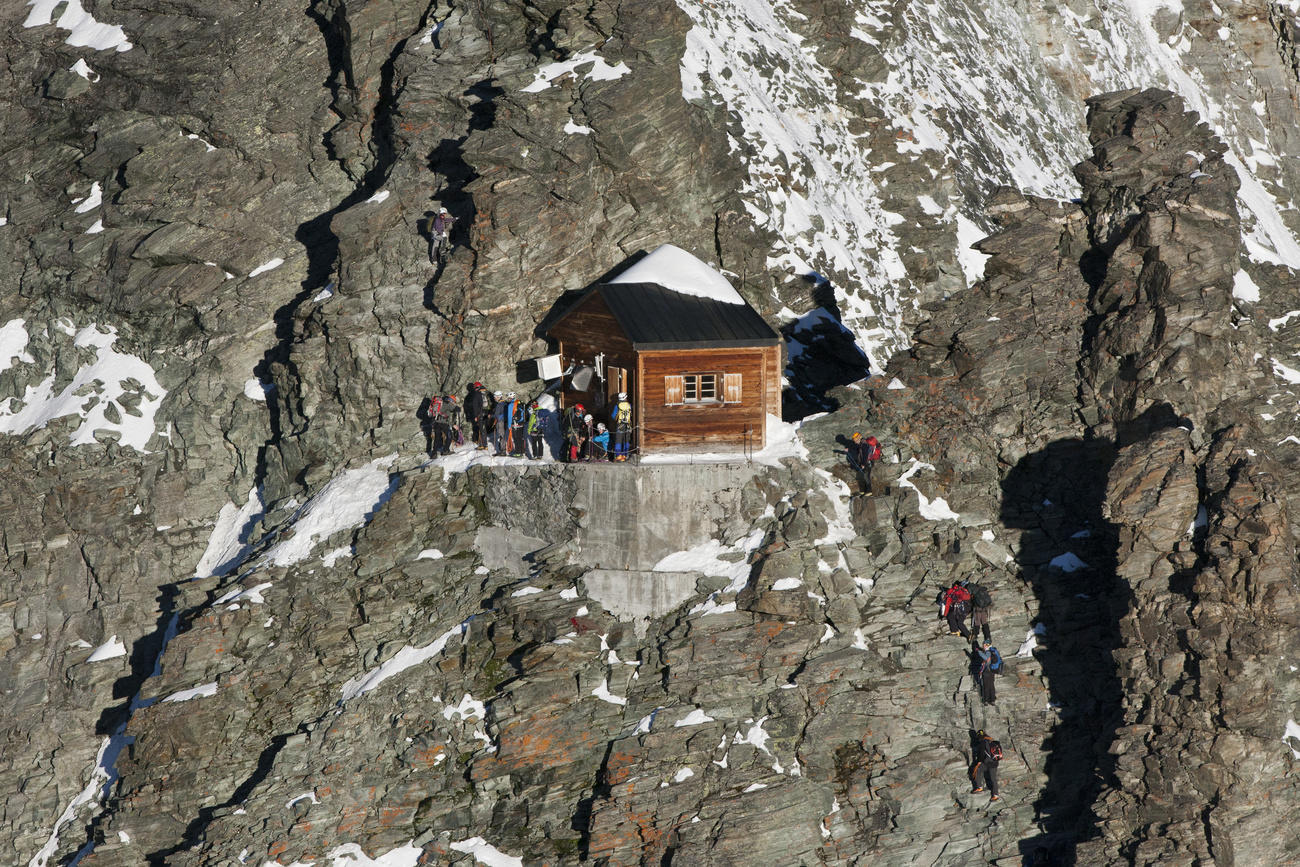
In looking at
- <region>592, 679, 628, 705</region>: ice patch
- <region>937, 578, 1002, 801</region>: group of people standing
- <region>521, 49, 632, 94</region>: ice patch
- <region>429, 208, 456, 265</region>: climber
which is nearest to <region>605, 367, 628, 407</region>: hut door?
<region>429, 208, 456, 265</region>: climber

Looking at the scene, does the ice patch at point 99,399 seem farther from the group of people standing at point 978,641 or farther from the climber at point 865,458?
the group of people standing at point 978,641

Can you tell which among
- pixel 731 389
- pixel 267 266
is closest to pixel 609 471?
pixel 731 389

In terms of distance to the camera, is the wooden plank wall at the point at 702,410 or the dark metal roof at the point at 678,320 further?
the wooden plank wall at the point at 702,410

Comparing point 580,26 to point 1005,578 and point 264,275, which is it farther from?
point 1005,578

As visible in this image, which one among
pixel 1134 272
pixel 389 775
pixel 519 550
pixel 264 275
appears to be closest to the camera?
pixel 389 775

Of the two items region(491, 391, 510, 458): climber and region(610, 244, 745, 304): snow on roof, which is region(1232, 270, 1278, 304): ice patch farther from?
region(491, 391, 510, 458): climber

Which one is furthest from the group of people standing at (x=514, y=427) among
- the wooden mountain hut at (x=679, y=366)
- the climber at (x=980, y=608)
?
the climber at (x=980, y=608)

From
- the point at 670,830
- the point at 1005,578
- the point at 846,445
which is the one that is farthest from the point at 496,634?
the point at 1005,578
